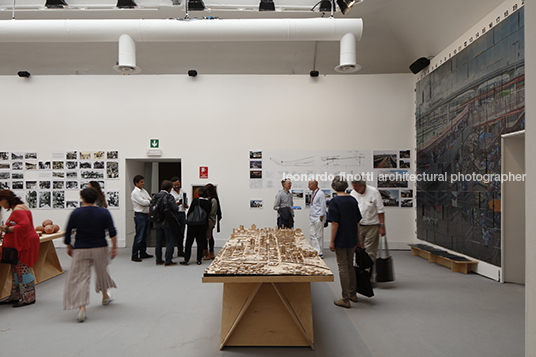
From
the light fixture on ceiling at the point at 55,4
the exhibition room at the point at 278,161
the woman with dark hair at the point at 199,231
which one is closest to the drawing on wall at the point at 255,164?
the exhibition room at the point at 278,161

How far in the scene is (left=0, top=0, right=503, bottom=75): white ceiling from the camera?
23.8 ft

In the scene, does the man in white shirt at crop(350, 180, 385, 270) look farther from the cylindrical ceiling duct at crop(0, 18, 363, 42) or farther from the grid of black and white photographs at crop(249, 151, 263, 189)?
the grid of black and white photographs at crop(249, 151, 263, 189)

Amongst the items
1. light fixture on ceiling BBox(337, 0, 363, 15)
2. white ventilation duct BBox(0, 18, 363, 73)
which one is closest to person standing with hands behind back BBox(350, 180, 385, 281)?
white ventilation duct BBox(0, 18, 363, 73)

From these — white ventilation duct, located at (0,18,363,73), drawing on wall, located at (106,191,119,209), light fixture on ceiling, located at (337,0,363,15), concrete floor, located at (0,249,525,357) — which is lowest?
concrete floor, located at (0,249,525,357)

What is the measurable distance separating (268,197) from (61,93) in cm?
626

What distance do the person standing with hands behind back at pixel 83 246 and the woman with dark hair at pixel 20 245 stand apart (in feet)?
2.84

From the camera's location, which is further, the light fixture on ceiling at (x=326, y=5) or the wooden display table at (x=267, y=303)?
the light fixture on ceiling at (x=326, y=5)

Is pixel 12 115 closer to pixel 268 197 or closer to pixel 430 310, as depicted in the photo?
pixel 268 197

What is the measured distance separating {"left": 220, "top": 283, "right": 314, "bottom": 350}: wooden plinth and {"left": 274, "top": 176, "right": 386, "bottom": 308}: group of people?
1.16 m

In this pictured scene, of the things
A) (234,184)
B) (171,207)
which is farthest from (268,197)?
(171,207)

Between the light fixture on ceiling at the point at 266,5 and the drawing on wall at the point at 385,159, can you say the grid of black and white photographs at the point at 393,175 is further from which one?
the light fixture on ceiling at the point at 266,5

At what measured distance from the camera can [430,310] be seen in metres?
4.43

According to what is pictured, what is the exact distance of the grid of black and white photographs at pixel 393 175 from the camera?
29.6 ft

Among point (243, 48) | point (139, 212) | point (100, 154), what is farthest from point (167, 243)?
point (243, 48)
